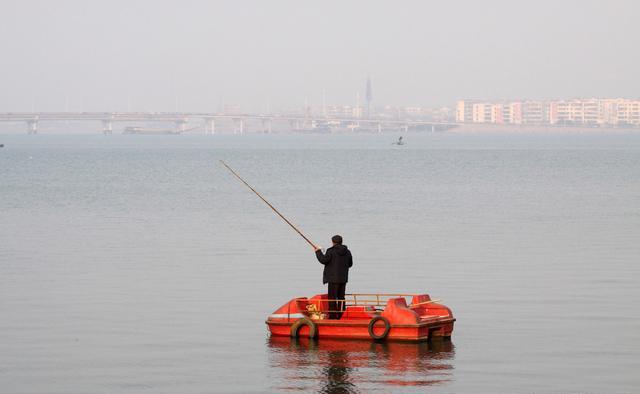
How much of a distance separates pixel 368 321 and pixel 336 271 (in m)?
0.96

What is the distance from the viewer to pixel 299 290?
2634 centimetres

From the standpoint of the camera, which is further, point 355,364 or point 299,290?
point 299,290

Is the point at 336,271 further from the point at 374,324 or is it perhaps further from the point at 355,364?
the point at 355,364

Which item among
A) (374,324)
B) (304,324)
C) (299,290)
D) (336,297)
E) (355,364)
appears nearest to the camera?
(355,364)

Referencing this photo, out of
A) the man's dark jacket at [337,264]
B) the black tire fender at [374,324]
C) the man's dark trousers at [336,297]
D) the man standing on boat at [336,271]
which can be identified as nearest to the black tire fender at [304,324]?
the man standing on boat at [336,271]

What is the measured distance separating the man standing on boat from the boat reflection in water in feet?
2.28

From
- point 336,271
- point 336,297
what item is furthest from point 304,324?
point 336,271

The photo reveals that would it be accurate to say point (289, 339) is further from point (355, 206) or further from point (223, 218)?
point (355, 206)

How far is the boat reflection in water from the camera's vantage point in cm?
1731

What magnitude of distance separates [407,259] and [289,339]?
38.0 feet

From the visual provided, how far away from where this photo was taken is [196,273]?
29250 millimetres

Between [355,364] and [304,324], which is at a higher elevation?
[304,324]

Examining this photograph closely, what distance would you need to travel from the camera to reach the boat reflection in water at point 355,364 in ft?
56.8

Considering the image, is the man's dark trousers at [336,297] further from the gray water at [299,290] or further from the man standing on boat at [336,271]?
the gray water at [299,290]
